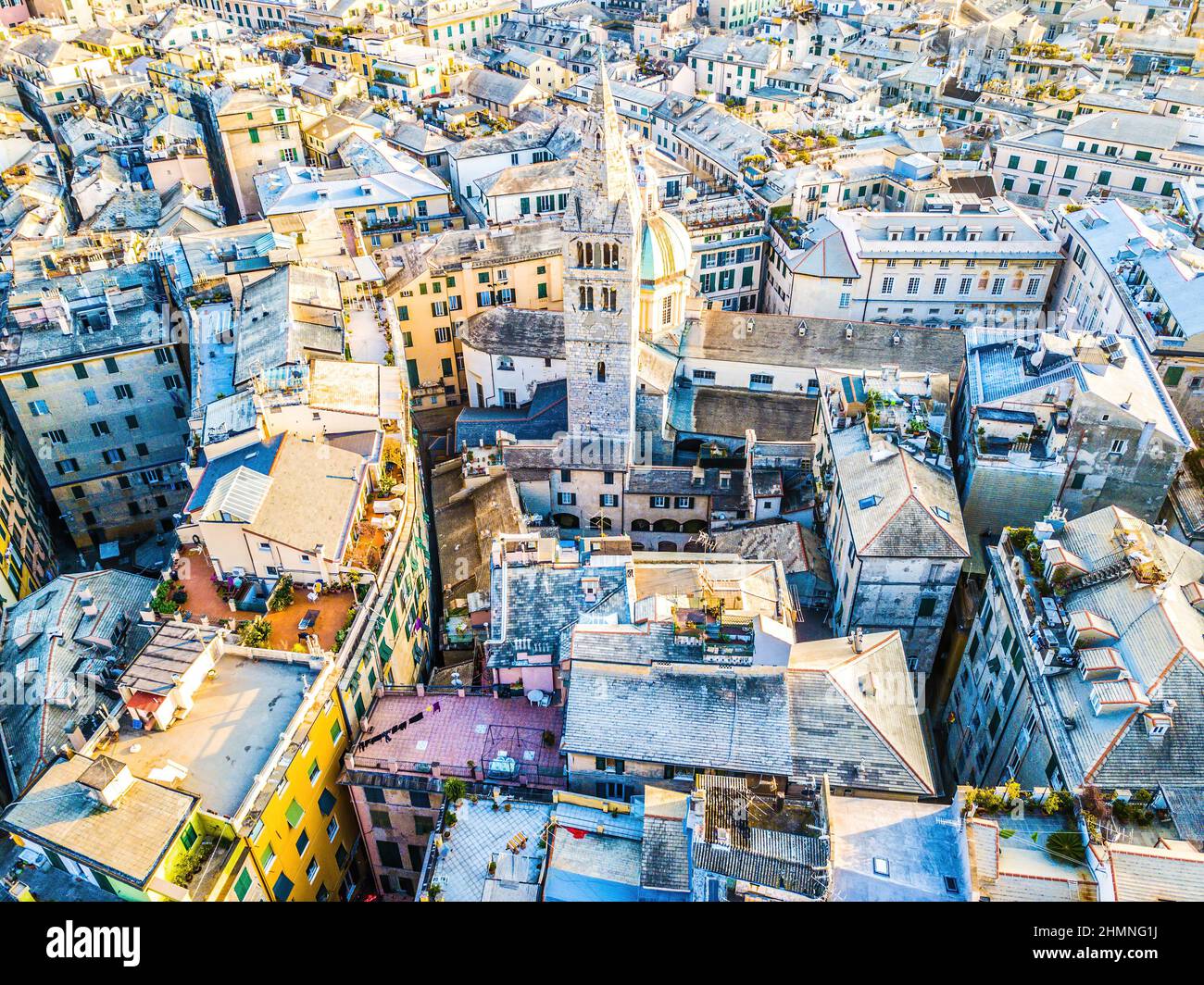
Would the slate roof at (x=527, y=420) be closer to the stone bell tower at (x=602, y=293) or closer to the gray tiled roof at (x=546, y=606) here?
the stone bell tower at (x=602, y=293)

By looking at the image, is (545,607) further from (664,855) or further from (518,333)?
(518,333)

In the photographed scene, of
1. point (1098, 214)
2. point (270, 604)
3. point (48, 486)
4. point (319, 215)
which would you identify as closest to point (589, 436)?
point (270, 604)

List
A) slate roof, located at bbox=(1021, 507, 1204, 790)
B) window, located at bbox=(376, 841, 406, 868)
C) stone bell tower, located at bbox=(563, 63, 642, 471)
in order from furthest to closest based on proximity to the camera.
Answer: stone bell tower, located at bbox=(563, 63, 642, 471), window, located at bbox=(376, 841, 406, 868), slate roof, located at bbox=(1021, 507, 1204, 790)

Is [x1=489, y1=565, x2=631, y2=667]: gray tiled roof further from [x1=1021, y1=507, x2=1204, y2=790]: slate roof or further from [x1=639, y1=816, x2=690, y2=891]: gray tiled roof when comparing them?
[x1=1021, y1=507, x2=1204, y2=790]: slate roof

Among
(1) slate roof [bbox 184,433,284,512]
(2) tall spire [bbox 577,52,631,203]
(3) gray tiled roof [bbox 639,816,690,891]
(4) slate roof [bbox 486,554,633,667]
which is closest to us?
(3) gray tiled roof [bbox 639,816,690,891]

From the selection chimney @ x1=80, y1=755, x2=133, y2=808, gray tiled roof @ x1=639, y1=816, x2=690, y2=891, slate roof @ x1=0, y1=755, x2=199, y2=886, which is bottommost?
gray tiled roof @ x1=639, y1=816, x2=690, y2=891

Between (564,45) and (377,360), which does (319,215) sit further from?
(564,45)

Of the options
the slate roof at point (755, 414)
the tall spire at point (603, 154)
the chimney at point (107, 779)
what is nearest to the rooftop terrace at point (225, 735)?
the chimney at point (107, 779)

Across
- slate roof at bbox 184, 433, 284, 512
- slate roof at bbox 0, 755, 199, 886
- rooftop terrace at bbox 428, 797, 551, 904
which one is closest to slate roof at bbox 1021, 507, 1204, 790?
rooftop terrace at bbox 428, 797, 551, 904
